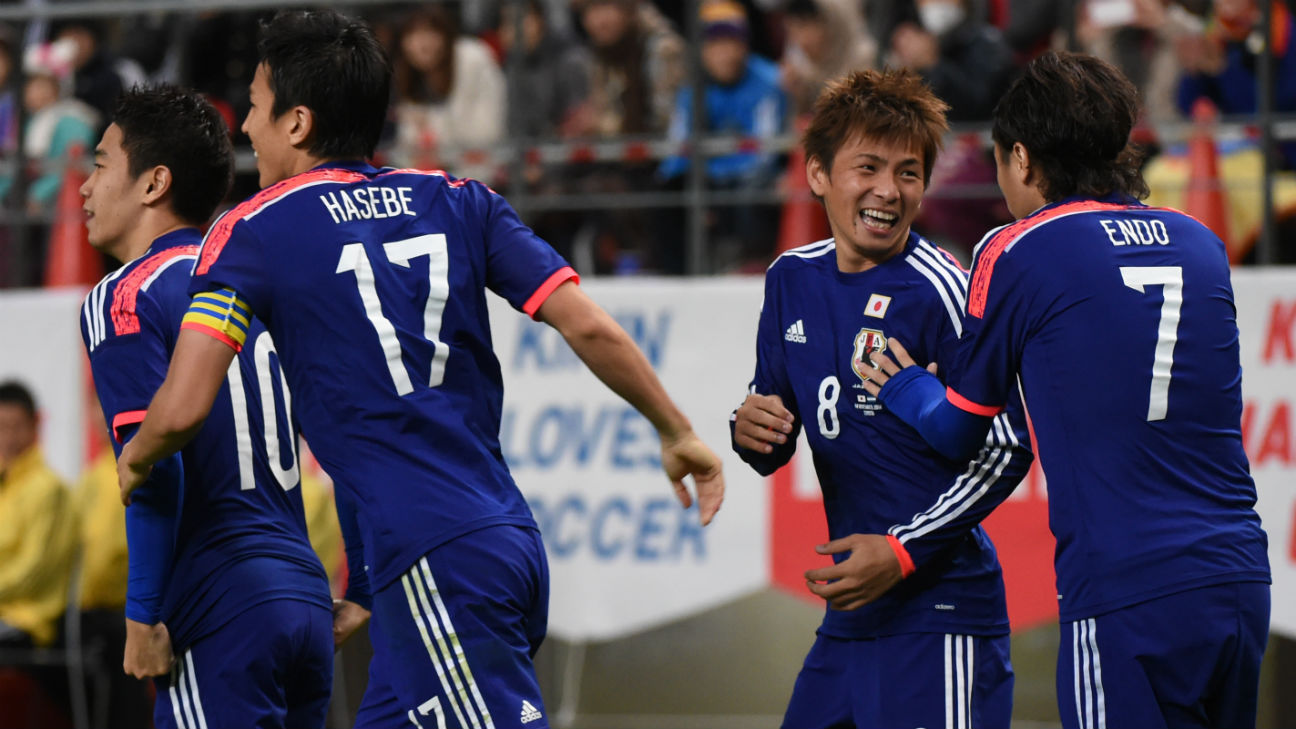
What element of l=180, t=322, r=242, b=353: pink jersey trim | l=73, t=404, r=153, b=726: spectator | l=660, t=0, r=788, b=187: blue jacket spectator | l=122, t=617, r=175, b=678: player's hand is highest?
l=660, t=0, r=788, b=187: blue jacket spectator

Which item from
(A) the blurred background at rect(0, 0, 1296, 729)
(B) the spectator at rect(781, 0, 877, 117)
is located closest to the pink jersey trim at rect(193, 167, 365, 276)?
(A) the blurred background at rect(0, 0, 1296, 729)

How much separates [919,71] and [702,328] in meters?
1.76

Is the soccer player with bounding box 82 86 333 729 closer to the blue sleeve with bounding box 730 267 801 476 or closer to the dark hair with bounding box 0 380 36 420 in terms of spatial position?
the blue sleeve with bounding box 730 267 801 476

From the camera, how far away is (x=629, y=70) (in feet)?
27.1

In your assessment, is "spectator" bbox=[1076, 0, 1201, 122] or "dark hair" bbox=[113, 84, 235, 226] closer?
"dark hair" bbox=[113, 84, 235, 226]

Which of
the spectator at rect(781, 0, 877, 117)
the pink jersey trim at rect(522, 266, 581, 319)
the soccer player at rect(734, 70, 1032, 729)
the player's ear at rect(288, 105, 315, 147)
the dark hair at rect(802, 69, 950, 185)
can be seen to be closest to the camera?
the pink jersey trim at rect(522, 266, 581, 319)

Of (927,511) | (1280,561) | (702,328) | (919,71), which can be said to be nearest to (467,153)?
(702,328)

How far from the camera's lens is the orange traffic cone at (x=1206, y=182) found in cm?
705

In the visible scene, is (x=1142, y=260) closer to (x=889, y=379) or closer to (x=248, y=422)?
(x=889, y=379)

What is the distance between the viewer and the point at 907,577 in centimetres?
367

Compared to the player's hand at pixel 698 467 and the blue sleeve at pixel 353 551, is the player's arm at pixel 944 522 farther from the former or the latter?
the blue sleeve at pixel 353 551

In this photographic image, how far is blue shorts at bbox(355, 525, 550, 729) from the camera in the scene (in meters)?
3.13

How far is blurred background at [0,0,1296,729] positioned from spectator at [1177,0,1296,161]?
0.04 feet

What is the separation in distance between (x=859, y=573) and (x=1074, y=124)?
116 centimetres
